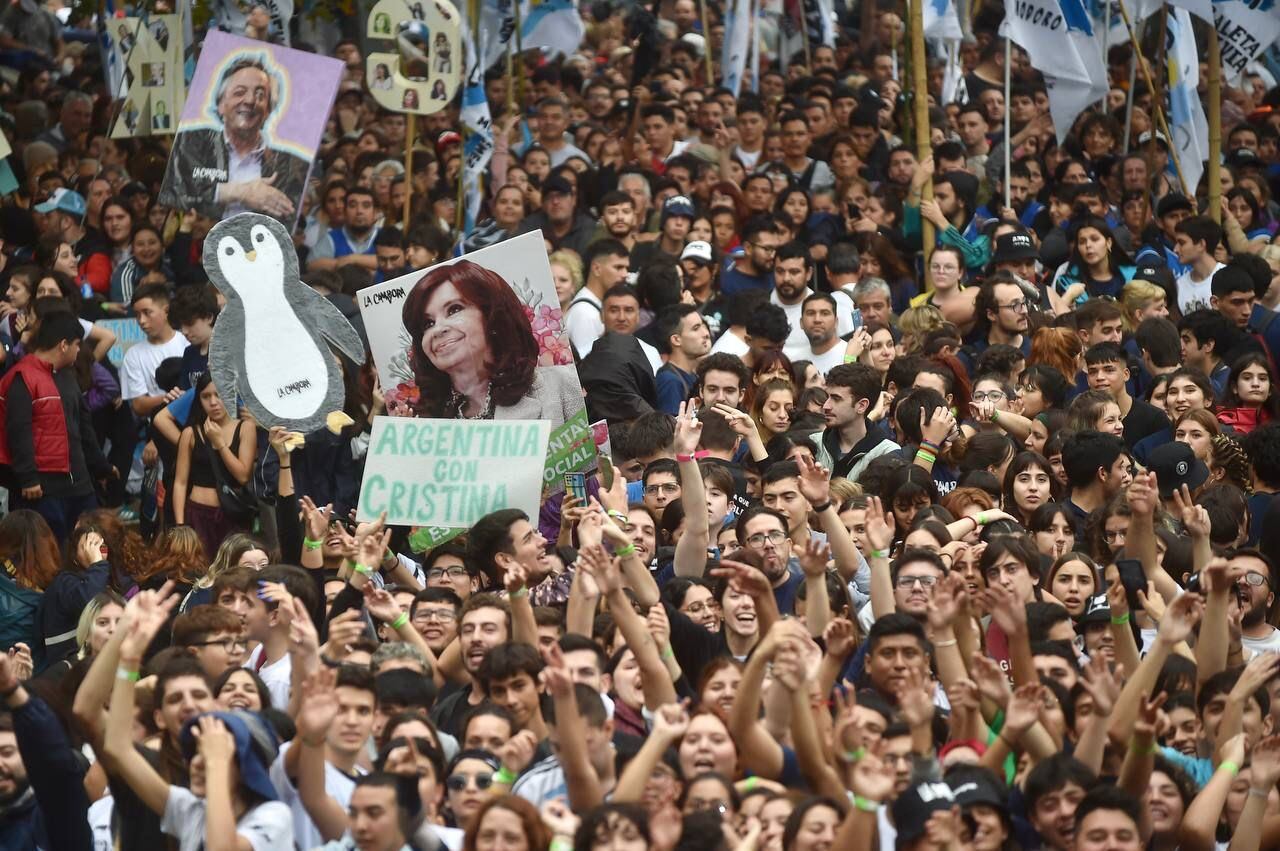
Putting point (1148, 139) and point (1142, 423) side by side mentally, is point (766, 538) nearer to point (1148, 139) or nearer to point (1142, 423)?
point (1142, 423)

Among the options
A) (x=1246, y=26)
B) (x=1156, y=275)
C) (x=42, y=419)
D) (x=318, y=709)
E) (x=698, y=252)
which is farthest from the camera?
(x=1246, y=26)

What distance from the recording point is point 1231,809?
7.27 m

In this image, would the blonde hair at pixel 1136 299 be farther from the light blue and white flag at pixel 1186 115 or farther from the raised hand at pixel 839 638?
the raised hand at pixel 839 638

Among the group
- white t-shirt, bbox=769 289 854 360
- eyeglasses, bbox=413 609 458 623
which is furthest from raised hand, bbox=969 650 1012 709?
white t-shirt, bbox=769 289 854 360

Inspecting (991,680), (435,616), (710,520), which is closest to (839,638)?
(991,680)

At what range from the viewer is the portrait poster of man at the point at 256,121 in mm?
12844

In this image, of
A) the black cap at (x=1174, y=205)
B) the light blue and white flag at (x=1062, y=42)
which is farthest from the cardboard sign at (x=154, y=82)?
the black cap at (x=1174, y=205)

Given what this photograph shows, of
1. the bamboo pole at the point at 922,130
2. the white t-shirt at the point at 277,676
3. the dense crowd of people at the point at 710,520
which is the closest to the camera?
the dense crowd of people at the point at 710,520

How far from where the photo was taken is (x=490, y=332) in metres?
10.4

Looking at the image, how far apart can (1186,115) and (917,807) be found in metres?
9.67

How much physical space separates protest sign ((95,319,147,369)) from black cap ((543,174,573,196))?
2.85m

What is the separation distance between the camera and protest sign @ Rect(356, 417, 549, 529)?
10023 millimetres

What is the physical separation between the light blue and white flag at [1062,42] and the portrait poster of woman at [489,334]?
6.11 meters

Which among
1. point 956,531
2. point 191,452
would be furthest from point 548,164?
point 956,531
